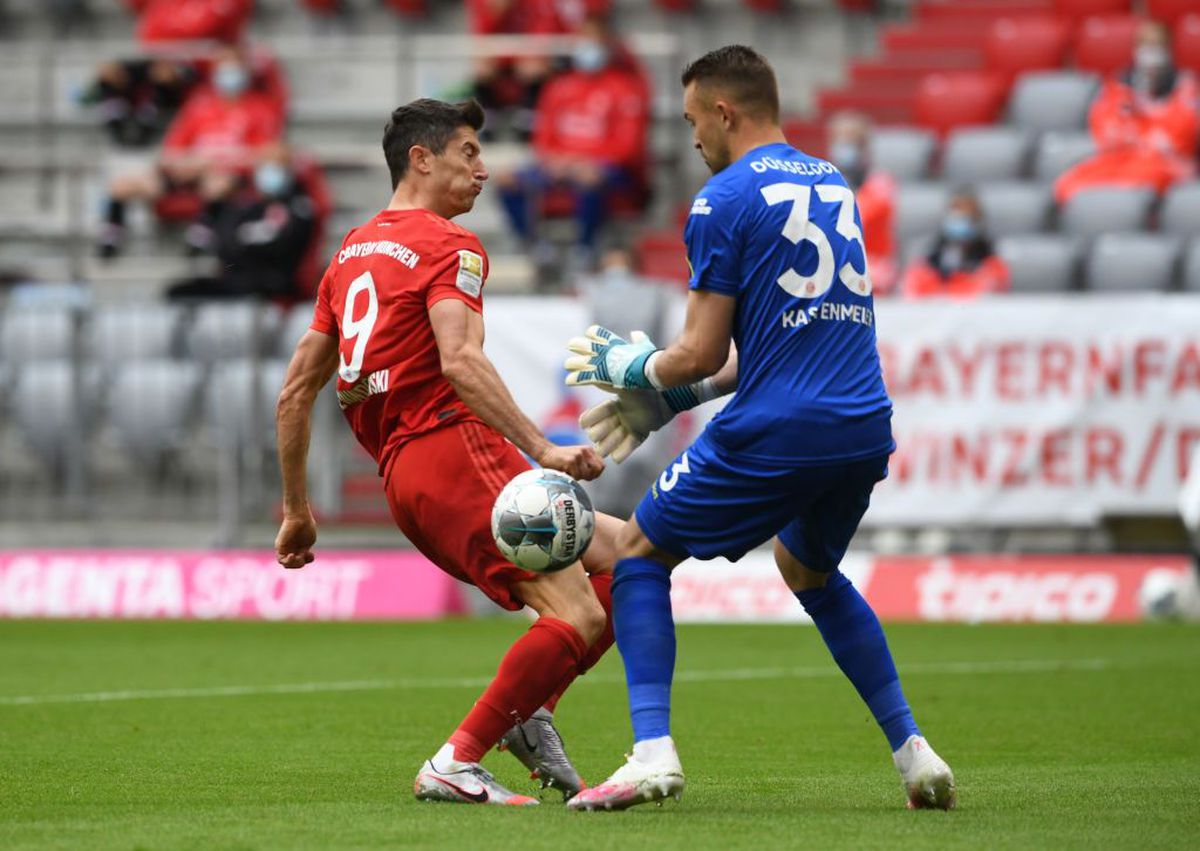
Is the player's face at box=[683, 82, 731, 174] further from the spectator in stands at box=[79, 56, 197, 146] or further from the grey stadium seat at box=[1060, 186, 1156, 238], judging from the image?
the spectator in stands at box=[79, 56, 197, 146]

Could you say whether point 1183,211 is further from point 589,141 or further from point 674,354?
point 674,354

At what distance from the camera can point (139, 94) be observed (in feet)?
74.4

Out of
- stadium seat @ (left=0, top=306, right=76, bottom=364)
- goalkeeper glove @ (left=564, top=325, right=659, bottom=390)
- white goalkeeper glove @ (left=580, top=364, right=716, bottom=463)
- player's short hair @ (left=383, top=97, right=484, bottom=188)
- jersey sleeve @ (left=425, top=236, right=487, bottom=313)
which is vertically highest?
player's short hair @ (left=383, top=97, right=484, bottom=188)

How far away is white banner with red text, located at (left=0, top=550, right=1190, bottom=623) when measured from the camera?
52.4 ft

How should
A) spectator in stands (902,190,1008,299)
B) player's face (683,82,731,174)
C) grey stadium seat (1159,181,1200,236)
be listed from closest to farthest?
player's face (683,82,731,174) → spectator in stands (902,190,1008,299) → grey stadium seat (1159,181,1200,236)

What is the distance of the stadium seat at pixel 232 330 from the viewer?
59.1ft

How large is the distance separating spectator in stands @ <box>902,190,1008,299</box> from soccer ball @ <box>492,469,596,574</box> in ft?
36.4

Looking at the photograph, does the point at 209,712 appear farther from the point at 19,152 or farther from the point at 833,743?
the point at 19,152

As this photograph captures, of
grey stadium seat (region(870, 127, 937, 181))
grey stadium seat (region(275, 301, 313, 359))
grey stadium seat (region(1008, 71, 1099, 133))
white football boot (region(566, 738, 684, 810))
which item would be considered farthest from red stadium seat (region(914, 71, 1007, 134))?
white football boot (region(566, 738, 684, 810))

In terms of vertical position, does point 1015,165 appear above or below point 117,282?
above

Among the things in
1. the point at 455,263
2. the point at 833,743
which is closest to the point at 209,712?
the point at 833,743

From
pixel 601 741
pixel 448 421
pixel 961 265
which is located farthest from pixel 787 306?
pixel 961 265

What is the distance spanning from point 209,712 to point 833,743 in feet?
9.10

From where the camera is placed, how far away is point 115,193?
69.2ft
